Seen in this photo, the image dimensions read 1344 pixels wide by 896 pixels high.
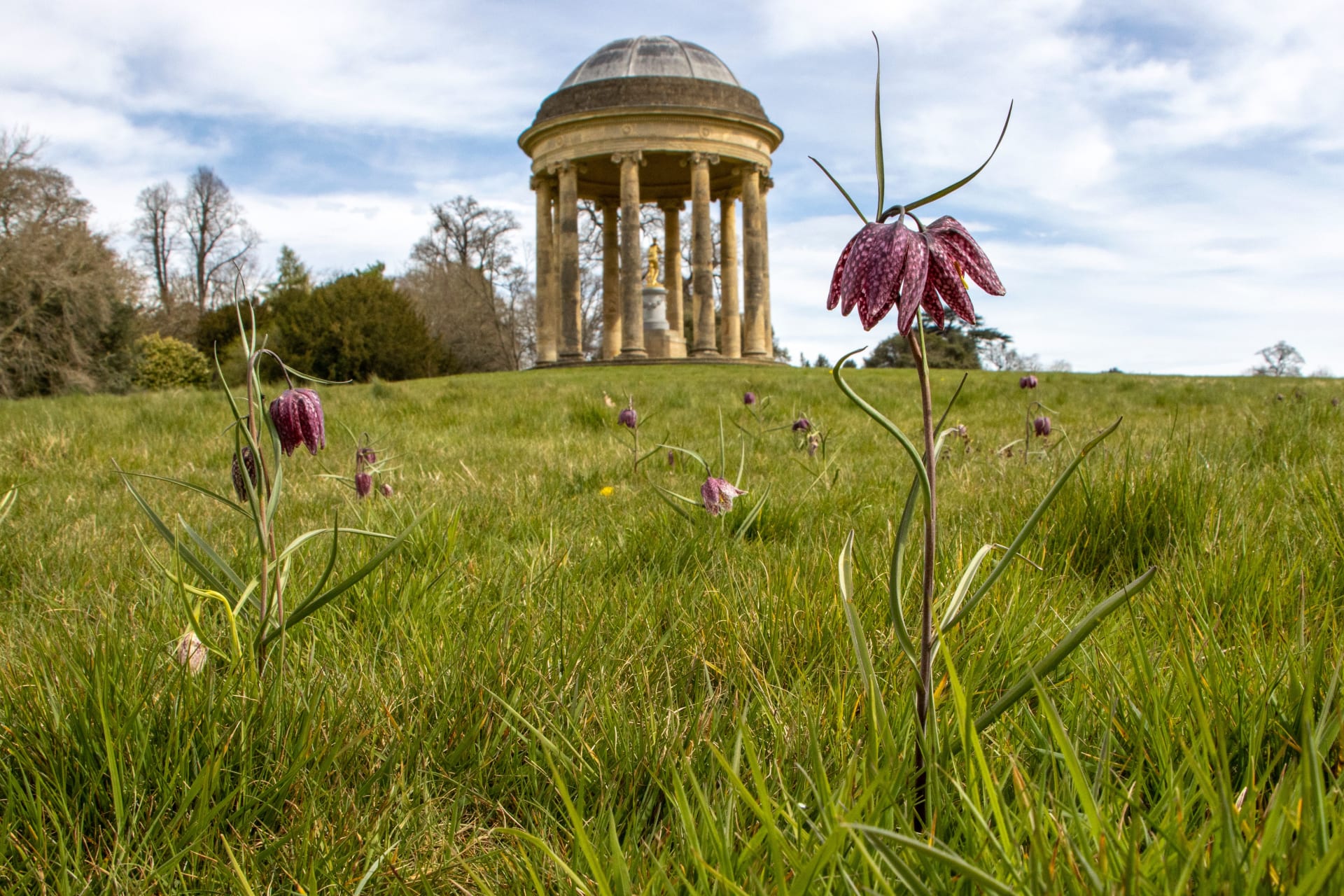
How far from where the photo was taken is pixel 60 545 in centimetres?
260

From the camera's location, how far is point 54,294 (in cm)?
2141

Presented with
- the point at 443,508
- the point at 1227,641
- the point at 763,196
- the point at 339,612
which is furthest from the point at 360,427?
the point at 763,196

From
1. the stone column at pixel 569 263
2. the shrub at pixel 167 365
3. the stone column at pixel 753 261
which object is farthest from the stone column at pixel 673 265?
the shrub at pixel 167 365

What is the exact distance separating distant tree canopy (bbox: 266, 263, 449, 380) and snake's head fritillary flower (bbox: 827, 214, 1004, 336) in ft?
74.6

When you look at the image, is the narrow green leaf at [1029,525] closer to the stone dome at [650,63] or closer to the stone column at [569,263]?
the stone column at [569,263]

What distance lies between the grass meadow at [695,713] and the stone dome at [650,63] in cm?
2461

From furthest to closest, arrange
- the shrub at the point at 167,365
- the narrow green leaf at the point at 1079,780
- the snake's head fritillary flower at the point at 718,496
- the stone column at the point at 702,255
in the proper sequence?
the stone column at the point at 702,255, the shrub at the point at 167,365, the snake's head fritillary flower at the point at 718,496, the narrow green leaf at the point at 1079,780

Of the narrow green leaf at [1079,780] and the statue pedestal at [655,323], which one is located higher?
the statue pedestal at [655,323]

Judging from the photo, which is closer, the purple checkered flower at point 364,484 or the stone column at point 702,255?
the purple checkered flower at point 364,484

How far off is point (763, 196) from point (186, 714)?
26.4m

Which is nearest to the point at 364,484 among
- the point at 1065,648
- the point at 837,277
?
the point at 837,277

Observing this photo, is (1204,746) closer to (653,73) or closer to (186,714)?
(186,714)

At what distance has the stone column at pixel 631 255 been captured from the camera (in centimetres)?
2402

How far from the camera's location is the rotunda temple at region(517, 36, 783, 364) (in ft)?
79.2
